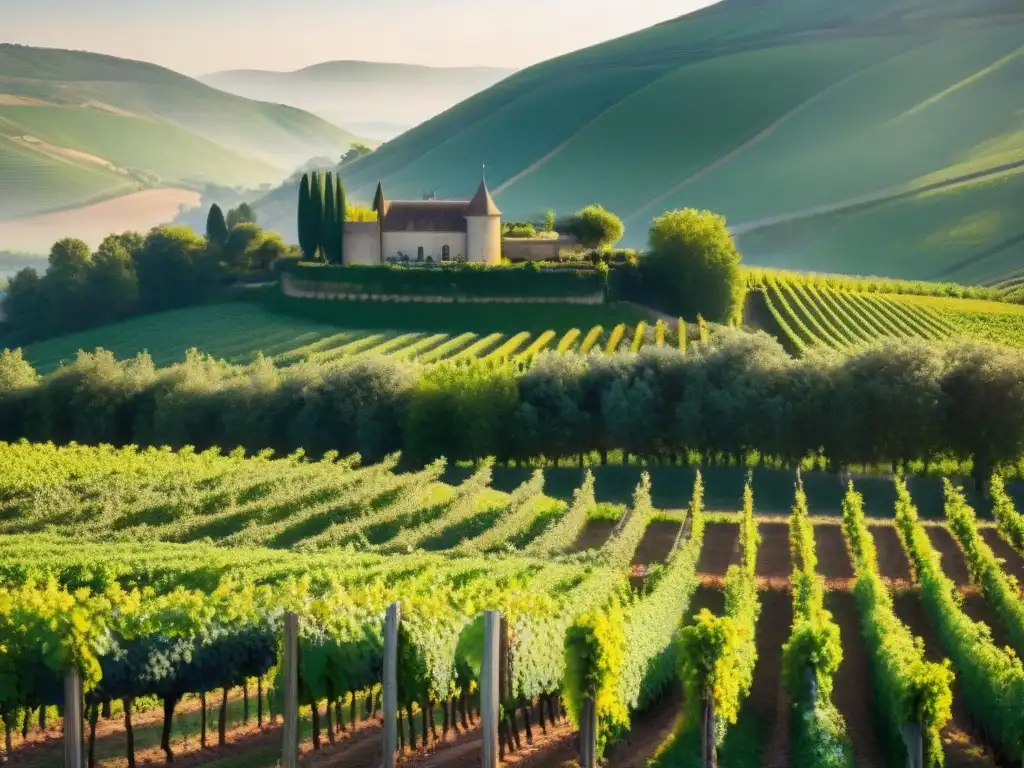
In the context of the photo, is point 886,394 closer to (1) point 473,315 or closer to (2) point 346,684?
(1) point 473,315

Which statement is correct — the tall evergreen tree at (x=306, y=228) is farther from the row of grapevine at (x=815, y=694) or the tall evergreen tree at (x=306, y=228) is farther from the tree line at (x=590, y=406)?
the row of grapevine at (x=815, y=694)

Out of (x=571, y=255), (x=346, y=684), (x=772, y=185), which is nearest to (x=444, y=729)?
(x=346, y=684)

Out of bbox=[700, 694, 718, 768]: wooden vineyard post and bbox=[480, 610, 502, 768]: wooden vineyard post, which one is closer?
bbox=[480, 610, 502, 768]: wooden vineyard post

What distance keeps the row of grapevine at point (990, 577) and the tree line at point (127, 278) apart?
62.8 meters

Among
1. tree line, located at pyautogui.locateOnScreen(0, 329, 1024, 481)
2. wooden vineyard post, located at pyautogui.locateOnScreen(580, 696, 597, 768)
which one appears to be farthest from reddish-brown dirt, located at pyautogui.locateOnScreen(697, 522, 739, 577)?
wooden vineyard post, located at pyautogui.locateOnScreen(580, 696, 597, 768)

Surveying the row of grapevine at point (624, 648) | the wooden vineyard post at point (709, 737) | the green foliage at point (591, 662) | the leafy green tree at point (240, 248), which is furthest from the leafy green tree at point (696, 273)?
the green foliage at point (591, 662)

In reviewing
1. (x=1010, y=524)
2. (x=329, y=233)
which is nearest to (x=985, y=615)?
(x=1010, y=524)

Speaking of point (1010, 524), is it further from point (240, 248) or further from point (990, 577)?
point (240, 248)

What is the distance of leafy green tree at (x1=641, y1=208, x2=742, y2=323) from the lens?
75938mm

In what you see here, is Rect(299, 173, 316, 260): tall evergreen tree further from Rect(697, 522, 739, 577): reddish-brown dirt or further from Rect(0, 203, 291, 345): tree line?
Rect(697, 522, 739, 577): reddish-brown dirt

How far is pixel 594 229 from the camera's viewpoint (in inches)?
3398

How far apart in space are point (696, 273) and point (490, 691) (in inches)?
2459

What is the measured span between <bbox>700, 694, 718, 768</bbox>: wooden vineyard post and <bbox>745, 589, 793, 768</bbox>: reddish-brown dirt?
7.43 feet

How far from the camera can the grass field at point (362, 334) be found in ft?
217
